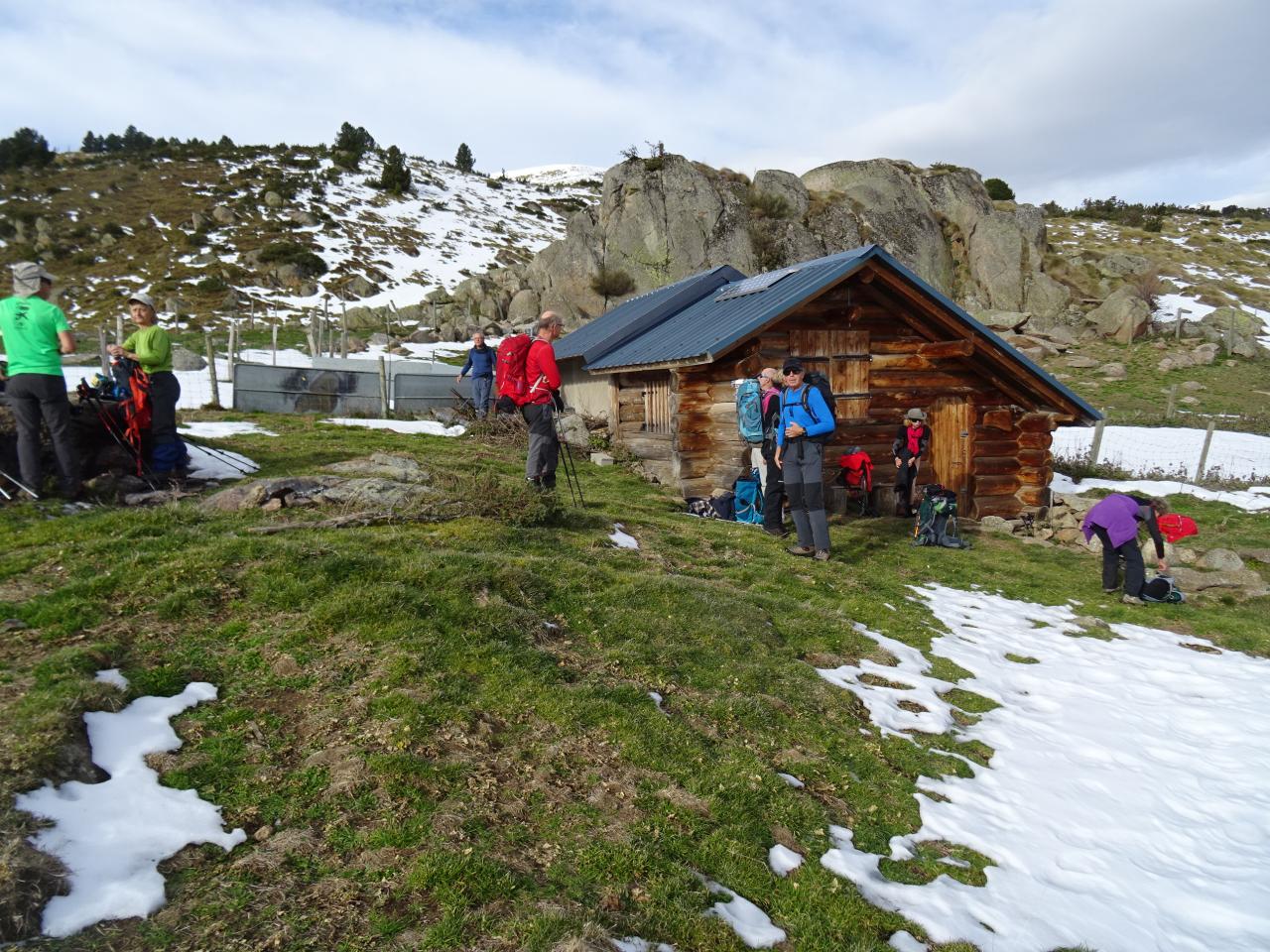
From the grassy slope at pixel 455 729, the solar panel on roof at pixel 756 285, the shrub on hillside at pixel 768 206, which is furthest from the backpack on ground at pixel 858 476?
the shrub on hillside at pixel 768 206

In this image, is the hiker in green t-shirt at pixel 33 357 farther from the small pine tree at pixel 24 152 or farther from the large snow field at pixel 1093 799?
the small pine tree at pixel 24 152

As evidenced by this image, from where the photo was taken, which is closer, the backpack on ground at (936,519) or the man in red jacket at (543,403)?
the man in red jacket at (543,403)

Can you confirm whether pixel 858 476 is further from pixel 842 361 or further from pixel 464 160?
pixel 464 160

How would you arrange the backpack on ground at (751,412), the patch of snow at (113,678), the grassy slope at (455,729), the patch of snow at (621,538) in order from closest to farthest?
the grassy slope at (455,729) < the patch of snow at (113,678) < the patch of snow at (621,538) < the backpack on ground at (751,412)

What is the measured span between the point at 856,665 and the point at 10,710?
6.07 meters

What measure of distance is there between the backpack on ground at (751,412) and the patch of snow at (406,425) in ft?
29.6

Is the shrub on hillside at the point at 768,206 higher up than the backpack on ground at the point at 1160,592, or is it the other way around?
the shrub on hillside at the point at 768,206

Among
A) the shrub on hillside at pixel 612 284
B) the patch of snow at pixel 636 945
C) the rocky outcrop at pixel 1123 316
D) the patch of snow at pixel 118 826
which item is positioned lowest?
the patch of snow at pixel 636 945

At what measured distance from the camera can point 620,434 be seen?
18188 mm

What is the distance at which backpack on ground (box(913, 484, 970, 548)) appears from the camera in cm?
1245

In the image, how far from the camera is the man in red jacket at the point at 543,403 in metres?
9.39

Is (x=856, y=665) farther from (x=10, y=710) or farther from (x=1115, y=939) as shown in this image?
(x=10, y=710)

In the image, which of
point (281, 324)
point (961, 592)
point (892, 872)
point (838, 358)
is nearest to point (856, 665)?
point (892, 872)

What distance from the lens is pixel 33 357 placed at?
7008 mm
